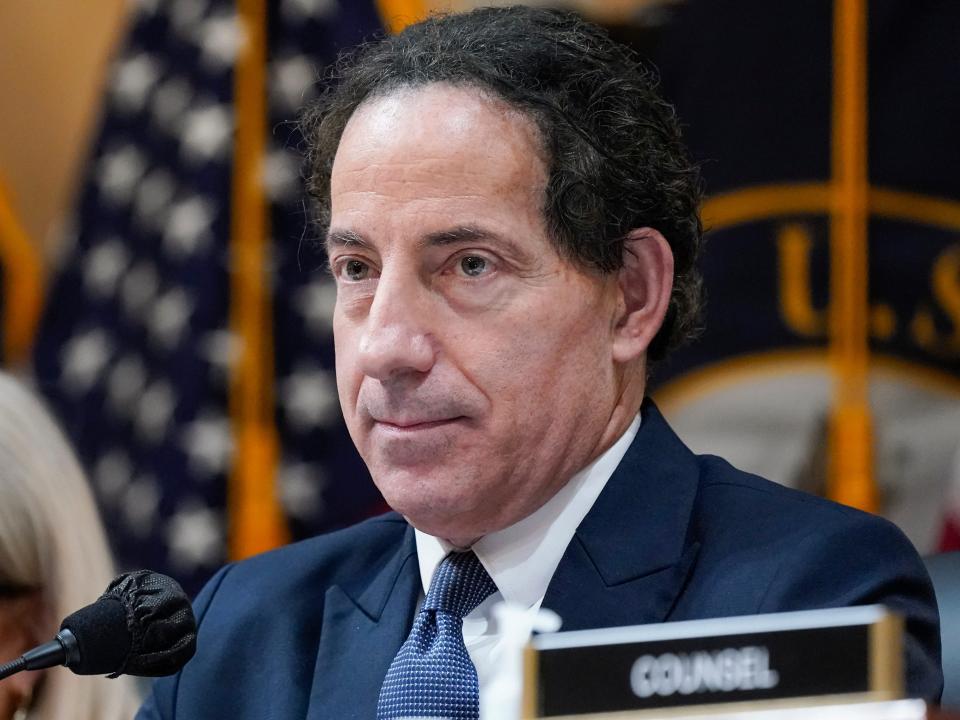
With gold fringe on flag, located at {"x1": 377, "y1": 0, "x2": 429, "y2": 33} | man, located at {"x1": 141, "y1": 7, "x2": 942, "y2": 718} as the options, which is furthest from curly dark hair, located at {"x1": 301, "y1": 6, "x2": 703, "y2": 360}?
gold fringe on flag, located at {"x1": 377, "y1": 0, "x2": 429, "y2": 33}

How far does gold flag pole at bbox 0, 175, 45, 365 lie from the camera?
4922mm

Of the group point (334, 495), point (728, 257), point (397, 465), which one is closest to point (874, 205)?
point (728, 257)

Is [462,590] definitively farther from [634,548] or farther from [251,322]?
[251,322]

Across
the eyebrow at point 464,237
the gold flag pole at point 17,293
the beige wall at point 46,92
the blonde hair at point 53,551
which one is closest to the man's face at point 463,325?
the eyebrow at point 464,237

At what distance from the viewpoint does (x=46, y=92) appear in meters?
5.23

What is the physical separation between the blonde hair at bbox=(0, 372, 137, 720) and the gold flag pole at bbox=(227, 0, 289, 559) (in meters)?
1.84

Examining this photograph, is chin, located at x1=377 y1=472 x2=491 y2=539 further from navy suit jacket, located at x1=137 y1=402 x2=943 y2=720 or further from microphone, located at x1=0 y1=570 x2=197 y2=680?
microphone, located at x1=0 y1=570 x2=197 y2=680

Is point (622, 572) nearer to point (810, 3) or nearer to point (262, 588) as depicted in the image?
point (262, 588)

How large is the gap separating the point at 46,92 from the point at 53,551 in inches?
123

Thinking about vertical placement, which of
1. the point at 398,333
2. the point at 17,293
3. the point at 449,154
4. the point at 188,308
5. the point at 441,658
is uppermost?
the point at 17,293

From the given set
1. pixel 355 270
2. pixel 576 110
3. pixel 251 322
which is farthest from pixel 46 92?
pixel 576 110

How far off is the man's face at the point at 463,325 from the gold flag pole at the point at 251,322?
2.30 metres

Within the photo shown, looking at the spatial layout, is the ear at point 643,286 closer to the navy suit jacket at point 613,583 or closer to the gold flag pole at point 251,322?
the navy suit jacket at point 613,583

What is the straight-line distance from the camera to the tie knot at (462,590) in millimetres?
2094
